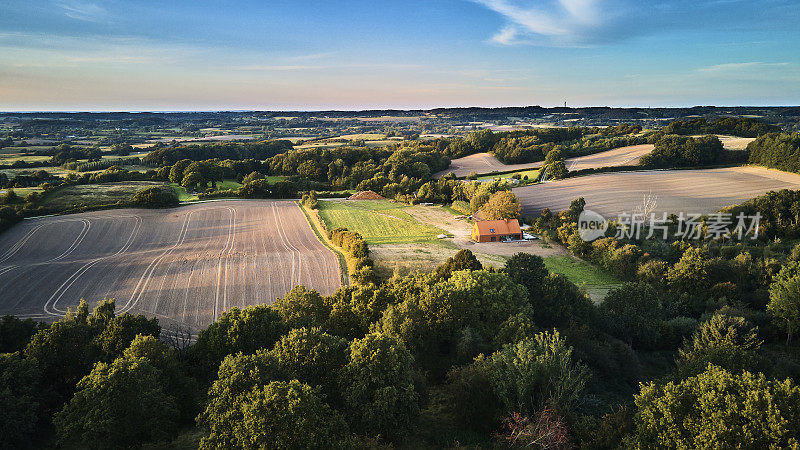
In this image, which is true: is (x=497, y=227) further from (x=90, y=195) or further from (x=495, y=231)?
(x=90, y=195)

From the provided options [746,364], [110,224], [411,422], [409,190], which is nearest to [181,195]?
[110,224]

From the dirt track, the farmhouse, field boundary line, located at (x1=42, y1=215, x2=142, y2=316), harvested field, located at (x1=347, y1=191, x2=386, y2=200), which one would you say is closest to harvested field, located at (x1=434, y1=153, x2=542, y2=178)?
harvested field, located at (x1=347, y1=191, x2=386, y2=200)

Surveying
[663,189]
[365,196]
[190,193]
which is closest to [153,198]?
[190,193]

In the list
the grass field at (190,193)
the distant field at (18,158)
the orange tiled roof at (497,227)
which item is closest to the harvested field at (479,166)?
the orange tiled roof at (497,227)

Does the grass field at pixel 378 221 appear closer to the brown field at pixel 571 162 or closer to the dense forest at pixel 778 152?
the brown field at pixel 571 162

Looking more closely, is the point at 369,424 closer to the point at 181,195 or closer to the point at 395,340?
the point at 395,340

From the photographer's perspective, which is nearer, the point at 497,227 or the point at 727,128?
the point at 497,227

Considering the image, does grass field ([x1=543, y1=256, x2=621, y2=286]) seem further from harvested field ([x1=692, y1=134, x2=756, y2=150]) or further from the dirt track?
harvested field ([x1=692, y1=134, x2=756, y2=150])
